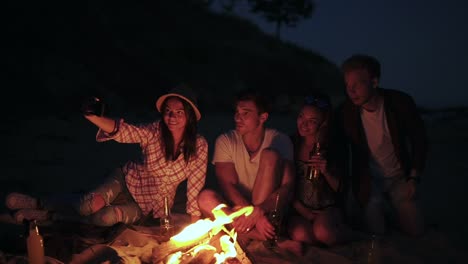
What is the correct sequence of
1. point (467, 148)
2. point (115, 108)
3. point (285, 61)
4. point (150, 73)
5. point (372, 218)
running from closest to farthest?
1. point (372, 218)
2. point (467, 148)
3. point (115, 108)
4. point (150, 73)
5. point (285, 61)

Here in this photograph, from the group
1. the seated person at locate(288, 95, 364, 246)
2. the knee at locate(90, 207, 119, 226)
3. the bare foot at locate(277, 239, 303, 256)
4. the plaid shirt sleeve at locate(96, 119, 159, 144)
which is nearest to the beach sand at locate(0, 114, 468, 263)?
the bare foot at locate(277, 239, 303, 256)

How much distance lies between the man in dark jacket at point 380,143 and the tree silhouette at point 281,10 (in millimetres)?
29293

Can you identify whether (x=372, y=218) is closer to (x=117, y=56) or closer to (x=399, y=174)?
(x=399, y=174)

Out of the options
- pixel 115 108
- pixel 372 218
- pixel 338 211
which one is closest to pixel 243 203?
pixel 338 211

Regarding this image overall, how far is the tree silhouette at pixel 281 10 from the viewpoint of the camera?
32625mm

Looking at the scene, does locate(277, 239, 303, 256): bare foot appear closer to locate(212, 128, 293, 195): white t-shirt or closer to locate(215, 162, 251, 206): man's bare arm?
locate(215, 162, 251, 206): man's bare arm

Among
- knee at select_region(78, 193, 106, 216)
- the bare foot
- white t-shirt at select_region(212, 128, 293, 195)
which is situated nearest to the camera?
the bare foot

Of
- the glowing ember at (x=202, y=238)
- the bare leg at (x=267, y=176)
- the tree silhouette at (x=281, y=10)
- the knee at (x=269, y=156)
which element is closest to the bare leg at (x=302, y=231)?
the bare leg at (x=267, y=176)

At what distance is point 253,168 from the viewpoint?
13.7 ft

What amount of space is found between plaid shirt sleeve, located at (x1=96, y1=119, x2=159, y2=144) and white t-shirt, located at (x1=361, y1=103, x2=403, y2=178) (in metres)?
2.39

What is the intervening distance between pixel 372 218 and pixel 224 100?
1255cm

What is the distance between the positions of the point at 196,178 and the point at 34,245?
6.07 ft

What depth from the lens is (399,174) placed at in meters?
4.25

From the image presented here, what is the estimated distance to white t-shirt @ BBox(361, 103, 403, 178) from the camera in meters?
4.16
